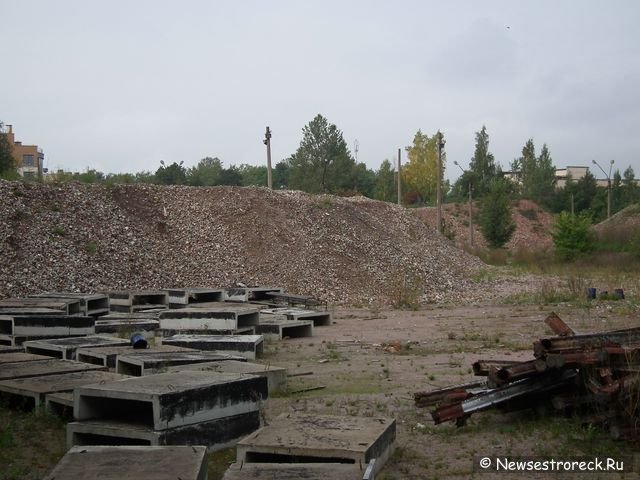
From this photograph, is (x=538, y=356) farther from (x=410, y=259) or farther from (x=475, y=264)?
(x=475, y=264)

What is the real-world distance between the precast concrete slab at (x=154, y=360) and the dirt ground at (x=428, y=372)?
0.90 m

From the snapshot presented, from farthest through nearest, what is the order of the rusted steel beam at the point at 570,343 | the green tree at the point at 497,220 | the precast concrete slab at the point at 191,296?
the green tree at the point at 497,220 → the precast concrete slab at the point at 191,296 → the rusted steel beam at the point at 570,343

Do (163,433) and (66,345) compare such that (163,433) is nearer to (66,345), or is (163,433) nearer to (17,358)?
(17,358)

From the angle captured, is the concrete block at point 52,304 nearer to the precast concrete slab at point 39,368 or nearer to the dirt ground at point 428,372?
the dirt ground at point 428,372

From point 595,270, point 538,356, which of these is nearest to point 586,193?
point 595,270

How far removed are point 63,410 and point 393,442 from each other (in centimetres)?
287

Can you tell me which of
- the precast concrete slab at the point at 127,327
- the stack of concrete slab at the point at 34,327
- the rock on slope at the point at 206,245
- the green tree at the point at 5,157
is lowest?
the precast concrete slab at the point at 127,327

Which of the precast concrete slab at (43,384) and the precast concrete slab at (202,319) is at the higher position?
the precast concrete slab at (202,319)

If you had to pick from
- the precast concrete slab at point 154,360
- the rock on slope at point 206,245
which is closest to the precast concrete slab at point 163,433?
the precast concrete slab at point 154,360

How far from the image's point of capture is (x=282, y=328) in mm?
13188

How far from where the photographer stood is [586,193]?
209 ft

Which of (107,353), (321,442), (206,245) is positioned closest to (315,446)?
(321,442)

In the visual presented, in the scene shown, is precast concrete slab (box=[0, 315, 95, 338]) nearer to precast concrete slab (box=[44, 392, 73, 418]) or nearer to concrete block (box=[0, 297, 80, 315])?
concrete block (box=[0, 297, 80, 315])

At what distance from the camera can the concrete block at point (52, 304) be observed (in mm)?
12430
